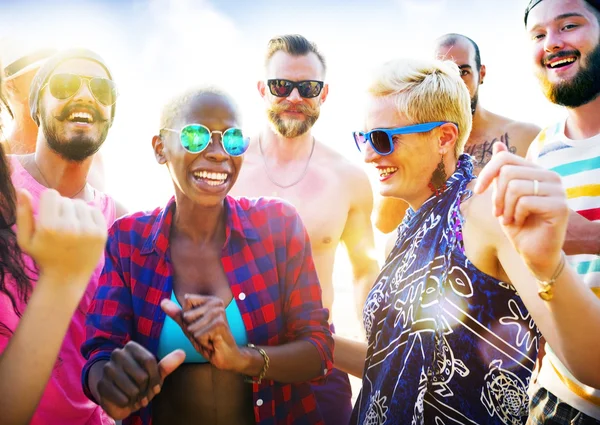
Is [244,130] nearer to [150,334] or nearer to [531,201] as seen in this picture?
[150,334]

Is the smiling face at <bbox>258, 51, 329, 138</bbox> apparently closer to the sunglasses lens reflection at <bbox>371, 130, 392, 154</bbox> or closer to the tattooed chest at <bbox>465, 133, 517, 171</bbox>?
the tattooed chest at <bbox>465, 133, 517, 171</bbox>

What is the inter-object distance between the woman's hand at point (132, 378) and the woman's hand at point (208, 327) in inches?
4.3

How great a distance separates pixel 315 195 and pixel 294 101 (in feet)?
2.60

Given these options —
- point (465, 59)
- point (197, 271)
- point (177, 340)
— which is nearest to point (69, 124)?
point (197, 271)

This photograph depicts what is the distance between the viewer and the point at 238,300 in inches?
93.1

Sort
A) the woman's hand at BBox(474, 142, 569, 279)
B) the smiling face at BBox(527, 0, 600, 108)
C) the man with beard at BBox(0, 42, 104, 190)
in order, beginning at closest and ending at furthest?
the woman's hand at BBox(474, 142, 569, 279)
the smiling face at BBox(527, 0, 600, 108)
the man with beard at BBox(0, 42, 104, 190)

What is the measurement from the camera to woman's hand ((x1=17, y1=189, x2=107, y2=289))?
4.97 feet

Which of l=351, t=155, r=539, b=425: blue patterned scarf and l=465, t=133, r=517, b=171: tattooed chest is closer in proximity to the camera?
l=351, t=155, r=539, b=425: blue patterned scarf

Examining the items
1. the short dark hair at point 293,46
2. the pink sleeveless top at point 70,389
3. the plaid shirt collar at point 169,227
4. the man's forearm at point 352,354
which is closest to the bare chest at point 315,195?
the short dark hair at point 293,46

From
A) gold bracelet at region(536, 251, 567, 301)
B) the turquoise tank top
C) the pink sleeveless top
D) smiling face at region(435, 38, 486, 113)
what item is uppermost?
smiling face at region(435, 38, 486, 113)

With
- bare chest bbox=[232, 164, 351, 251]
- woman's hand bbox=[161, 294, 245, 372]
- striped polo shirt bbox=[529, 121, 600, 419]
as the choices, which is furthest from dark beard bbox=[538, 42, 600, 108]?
woman's hand bbox=[161, 294, 245, 372]

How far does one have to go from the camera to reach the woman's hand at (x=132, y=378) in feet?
5.88

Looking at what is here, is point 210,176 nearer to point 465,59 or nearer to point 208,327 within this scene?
point 208,327

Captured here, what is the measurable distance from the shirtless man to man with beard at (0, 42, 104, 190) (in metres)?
3.16
